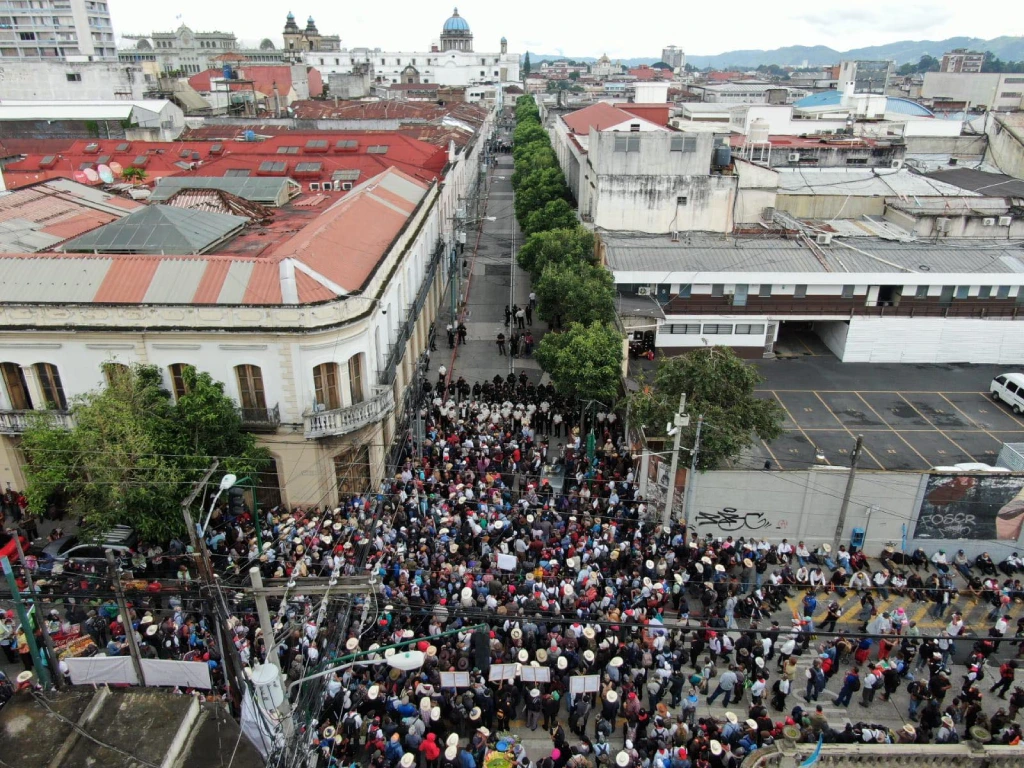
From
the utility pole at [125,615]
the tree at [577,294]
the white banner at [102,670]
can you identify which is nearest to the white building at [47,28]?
the tree at [577,294]

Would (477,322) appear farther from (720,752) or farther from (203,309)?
(720,752)

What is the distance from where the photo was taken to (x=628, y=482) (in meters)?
27.5

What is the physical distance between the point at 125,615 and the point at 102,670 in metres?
4.02

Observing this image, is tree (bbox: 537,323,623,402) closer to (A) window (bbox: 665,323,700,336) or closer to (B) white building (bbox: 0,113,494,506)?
(B) white building (bbox: 0,113,494,506)

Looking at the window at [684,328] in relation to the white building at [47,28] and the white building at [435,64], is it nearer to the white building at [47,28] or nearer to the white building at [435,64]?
the white building at [47,28]

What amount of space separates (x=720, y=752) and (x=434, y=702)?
6624mm

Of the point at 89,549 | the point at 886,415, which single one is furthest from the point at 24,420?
the point at 886,415

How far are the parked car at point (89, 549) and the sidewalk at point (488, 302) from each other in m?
18.7

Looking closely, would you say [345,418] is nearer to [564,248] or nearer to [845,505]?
[845,505]

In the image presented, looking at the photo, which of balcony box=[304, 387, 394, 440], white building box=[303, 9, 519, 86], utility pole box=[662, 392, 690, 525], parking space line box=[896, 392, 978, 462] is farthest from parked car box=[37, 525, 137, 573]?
white building box=[303, 9, 519, 86]

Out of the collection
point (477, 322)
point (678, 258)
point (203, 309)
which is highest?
point (203, 309)

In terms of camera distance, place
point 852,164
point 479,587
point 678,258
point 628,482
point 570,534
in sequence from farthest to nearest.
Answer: point 852,164
point 678,258
point 628,482
point 570,534
point 479,587

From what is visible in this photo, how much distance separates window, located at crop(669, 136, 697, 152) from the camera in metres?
47.8

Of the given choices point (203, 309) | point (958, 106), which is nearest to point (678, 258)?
point (203, 309)
